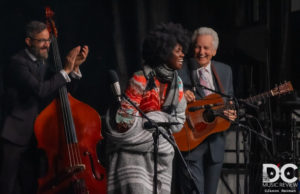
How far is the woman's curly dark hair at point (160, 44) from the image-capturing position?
145 inches

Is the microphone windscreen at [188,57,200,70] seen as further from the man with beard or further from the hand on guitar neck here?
the man with beard

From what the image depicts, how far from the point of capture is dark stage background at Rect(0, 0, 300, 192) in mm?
4672

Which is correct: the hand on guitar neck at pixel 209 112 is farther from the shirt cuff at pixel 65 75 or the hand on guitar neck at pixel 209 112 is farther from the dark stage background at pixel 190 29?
the shirt cuff at pixel 65 75

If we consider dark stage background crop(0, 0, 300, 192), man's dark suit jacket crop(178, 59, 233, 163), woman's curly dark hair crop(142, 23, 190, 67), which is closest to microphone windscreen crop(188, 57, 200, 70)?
man's dark suit jacket crop(178, 59, 233, 163)

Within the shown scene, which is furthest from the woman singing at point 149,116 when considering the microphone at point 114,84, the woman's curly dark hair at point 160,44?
the microphone at point 114,84

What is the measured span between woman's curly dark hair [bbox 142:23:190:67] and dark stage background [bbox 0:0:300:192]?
91cm

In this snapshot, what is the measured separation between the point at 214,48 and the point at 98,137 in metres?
1.49

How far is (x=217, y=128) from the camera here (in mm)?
4680

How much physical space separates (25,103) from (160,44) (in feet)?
3.91

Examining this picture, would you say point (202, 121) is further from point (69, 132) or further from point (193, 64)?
point (69, 132)

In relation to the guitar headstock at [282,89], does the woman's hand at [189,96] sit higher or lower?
lower

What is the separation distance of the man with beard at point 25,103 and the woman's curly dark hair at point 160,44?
30.6 inches

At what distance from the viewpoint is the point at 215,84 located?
4758 mm

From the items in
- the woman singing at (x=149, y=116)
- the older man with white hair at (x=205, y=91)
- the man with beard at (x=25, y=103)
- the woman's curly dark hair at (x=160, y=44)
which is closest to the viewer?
the woman singing at (x=149, y=116)
